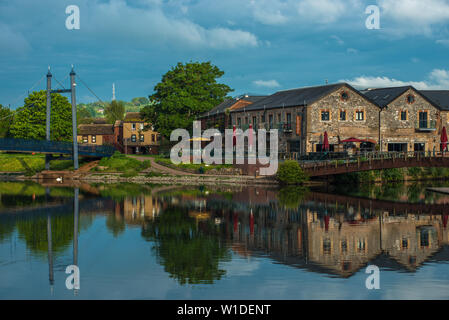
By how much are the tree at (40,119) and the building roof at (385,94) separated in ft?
146

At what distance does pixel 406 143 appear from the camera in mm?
66875

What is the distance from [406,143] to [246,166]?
19.7 metres

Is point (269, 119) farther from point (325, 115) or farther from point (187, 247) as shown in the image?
point (187, 247)

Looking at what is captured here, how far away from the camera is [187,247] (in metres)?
25.1

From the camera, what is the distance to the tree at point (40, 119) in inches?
3342

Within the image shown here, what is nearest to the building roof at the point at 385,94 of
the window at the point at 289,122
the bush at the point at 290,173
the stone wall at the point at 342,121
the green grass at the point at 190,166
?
the stone wall at the point at 342,121

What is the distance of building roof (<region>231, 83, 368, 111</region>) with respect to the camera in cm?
6331

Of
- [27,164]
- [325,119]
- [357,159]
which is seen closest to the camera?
[357,159]

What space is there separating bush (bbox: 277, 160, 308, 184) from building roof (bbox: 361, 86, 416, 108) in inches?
652

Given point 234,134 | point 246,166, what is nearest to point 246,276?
point 246,166

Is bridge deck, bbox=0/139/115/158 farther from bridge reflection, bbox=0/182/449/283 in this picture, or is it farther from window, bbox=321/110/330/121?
window, bbox=321/110/330/121

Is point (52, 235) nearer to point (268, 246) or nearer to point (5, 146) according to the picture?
point (268, 246)

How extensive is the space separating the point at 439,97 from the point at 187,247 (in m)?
57.8

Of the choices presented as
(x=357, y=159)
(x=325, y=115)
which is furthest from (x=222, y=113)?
(x=357, y=159)
